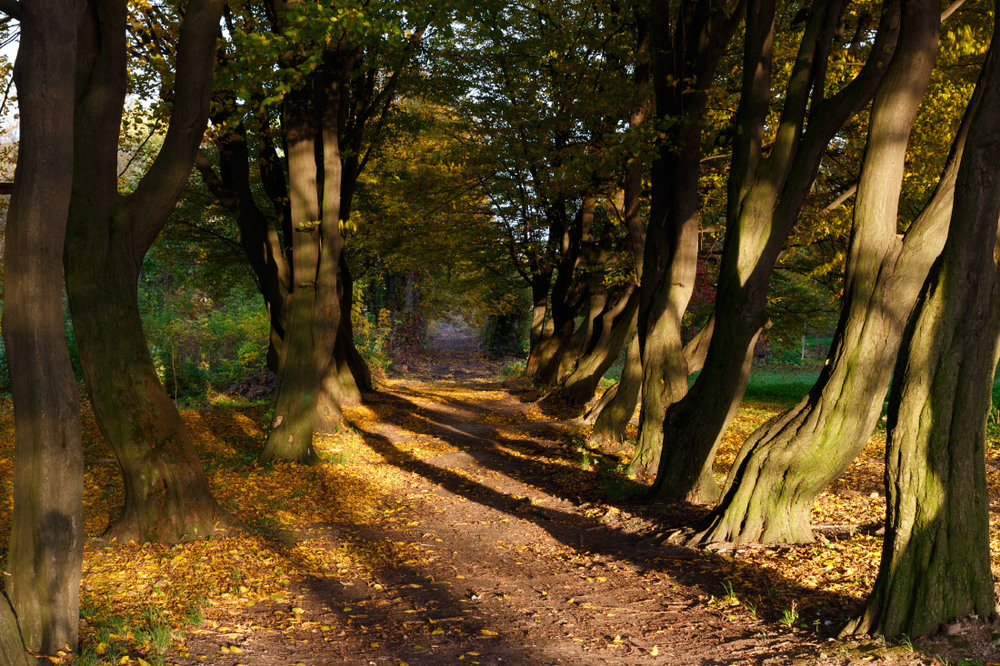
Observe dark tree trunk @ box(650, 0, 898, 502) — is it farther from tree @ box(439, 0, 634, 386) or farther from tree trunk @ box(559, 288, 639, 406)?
tree trunk @ box(559, 288, 639, 406)

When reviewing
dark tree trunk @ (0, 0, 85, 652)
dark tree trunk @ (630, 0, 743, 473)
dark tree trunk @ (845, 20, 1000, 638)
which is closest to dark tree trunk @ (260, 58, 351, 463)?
dark tree trunk @ (630, 0, 743, 473)

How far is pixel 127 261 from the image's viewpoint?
6.49 metres

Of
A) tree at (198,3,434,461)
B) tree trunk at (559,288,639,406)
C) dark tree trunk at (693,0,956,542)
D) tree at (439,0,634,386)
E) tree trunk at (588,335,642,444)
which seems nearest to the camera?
dark tree trunk at (693,0,956,542)

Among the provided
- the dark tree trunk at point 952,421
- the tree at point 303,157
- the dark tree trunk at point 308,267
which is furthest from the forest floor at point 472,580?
the tree at point 303,157

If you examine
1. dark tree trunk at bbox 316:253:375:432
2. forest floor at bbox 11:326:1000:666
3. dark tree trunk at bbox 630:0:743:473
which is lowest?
forest floor at bbox 11:326:1000:666

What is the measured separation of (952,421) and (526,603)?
3.16 meters

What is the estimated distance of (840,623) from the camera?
15.9 ft

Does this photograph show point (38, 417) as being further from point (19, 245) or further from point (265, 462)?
point (265, 462)

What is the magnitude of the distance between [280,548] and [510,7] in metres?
12.8

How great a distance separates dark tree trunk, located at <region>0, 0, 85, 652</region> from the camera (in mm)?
4289

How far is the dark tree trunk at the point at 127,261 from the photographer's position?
239 inches

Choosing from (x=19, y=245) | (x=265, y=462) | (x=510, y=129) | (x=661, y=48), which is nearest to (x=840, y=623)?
(x=19, y=245)

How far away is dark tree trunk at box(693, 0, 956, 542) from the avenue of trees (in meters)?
0.02

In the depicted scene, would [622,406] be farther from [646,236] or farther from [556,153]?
[556,153]
